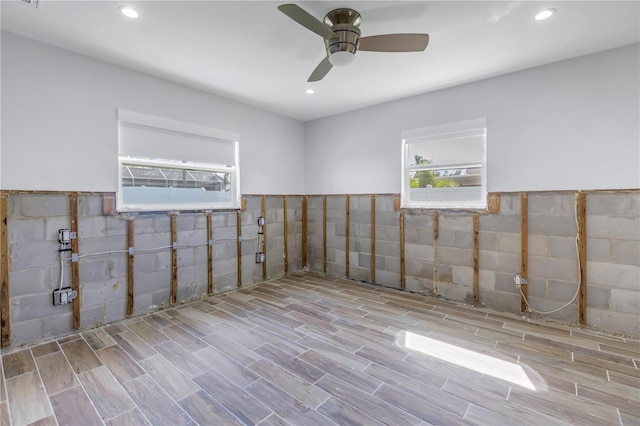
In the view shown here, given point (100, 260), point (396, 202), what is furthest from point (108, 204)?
point (396, 202)

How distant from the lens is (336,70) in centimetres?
335

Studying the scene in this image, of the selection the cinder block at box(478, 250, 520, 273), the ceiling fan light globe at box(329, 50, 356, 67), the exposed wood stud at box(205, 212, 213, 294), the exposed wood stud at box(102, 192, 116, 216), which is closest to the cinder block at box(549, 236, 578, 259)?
the cinder block at box(478, 250, 520, 273)

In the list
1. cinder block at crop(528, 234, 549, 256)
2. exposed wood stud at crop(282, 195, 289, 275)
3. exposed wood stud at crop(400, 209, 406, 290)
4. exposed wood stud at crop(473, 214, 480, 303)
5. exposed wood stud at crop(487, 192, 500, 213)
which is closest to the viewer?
cinder block at crop(528, 234, 549, 256)

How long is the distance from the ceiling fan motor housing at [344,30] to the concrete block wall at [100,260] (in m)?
2.83

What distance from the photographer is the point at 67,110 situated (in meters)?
2.92

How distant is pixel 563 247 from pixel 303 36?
3.52 meters

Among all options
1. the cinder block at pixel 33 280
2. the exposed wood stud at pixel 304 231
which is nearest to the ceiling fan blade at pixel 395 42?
the exposed wood stud at pixel 304 231

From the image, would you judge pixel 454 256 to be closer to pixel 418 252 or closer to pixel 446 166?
pixel 418 252

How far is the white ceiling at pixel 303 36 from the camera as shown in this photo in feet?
7.48

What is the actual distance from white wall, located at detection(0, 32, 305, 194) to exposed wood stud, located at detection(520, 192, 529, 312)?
13.9 ft

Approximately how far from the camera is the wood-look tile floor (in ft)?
6.14

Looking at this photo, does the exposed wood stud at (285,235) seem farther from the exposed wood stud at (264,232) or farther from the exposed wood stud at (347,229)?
the exposed wood stud at (347,229)

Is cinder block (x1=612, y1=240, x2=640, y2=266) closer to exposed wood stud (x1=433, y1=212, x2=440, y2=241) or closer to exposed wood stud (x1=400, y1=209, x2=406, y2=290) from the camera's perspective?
exposed wood stud (x1=433, y1=212, x2=440, y2=241)

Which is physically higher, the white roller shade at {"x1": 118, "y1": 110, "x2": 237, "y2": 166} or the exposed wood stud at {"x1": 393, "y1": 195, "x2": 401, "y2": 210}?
the white roller shade at {"x1": 118, "y1": 110, "x2": 237, "y2": 166}
